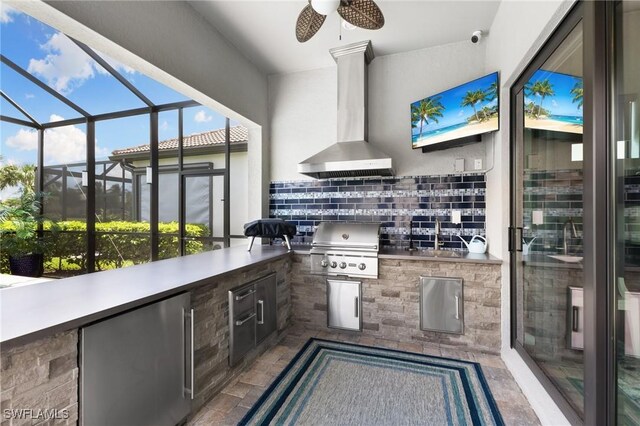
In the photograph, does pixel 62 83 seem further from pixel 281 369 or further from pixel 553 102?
pixel 553 102

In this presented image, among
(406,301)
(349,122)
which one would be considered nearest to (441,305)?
(406,301)

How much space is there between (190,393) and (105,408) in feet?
1.66

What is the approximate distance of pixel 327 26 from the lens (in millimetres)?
2686

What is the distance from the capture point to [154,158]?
171 inches

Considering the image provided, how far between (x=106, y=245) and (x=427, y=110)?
5419 millimetres

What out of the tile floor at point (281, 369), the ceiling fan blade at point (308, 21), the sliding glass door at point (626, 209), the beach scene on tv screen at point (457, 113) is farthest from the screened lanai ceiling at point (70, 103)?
the sliding glass door at point (626, 209)

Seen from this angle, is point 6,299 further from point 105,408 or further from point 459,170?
point 459,170

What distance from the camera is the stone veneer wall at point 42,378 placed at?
89 centimetres

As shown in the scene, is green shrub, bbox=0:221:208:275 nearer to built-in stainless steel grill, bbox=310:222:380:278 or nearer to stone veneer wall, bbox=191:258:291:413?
built-in stainless steel grill, bbox=310:222:380:278

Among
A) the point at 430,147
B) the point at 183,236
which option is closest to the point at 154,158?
the point at 183,236

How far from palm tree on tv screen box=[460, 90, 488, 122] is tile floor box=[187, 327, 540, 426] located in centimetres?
217

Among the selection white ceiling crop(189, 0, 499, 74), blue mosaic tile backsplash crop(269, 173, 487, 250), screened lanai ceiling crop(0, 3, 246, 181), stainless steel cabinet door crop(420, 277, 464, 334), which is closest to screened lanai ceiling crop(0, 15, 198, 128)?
screened lanai ceiling crop(0, 3, 246, 181)

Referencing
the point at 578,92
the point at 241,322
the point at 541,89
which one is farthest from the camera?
the point at 241,322

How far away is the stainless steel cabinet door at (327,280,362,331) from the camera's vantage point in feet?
9.04
